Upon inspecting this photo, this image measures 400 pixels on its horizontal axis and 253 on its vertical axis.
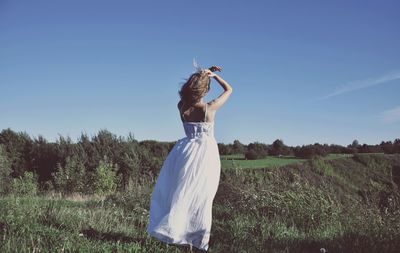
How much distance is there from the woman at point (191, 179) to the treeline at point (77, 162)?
13267mm

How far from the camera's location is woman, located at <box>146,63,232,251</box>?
493 centimetres

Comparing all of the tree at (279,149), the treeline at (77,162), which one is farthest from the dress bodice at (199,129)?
the tree at (279,149)

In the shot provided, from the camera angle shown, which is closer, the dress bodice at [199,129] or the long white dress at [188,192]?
the long white dress at [188,192]

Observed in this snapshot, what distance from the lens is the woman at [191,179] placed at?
194 inches

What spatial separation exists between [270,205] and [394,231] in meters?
2.87

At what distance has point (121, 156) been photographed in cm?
2125

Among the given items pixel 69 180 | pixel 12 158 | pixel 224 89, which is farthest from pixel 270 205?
pixel 12 158

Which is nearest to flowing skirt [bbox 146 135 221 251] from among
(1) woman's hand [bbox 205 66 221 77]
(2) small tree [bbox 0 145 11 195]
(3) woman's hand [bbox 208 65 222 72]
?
(1) woman's hand [bbox 205 66 221 77]

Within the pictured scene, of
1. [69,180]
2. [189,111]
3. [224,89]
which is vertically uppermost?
[224,89]

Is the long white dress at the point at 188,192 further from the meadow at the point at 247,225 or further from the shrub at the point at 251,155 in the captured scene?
the shrub at the point at 251,155

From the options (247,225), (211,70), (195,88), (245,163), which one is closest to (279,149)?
(245,163)

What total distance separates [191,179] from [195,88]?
1.13 m

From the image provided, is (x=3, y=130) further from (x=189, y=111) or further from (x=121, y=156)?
(x=189, y=111)

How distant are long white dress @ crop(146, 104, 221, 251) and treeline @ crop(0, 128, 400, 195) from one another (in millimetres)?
13240
